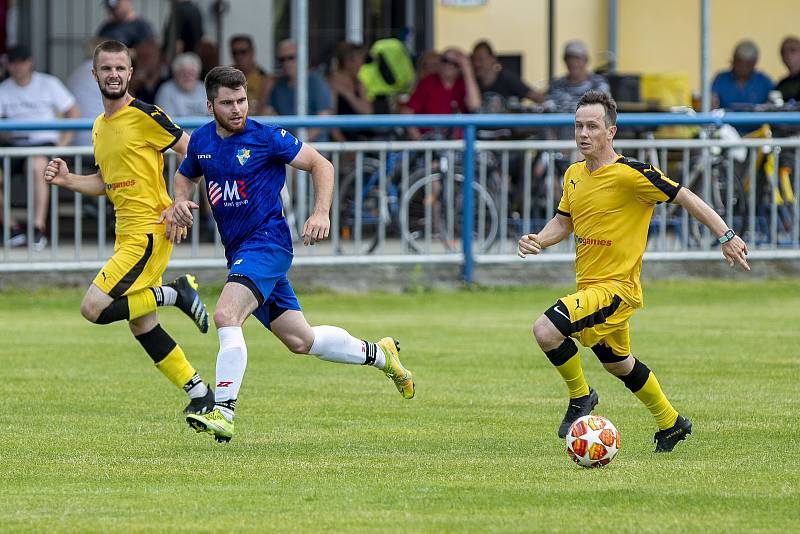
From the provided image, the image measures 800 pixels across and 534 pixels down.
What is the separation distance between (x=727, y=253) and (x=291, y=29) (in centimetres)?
1490

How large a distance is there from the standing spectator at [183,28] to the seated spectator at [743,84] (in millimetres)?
5990

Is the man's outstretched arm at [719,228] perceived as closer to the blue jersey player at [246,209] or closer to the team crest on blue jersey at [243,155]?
the blue jersey player at [246,209]

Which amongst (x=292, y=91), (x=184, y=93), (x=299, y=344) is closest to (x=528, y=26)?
(x=292, y=91)

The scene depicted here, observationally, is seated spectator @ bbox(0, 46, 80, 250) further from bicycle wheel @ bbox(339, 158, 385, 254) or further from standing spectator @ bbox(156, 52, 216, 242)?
bicycle wheel @ bbox(339, 158, 385, 254)

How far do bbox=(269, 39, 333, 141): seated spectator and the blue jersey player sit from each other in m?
8.81

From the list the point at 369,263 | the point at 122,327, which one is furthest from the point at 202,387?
the point at 369,263

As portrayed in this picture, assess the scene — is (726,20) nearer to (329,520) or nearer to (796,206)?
(796,206)

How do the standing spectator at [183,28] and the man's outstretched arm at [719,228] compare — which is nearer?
the man's outstretched arm at [719,228]

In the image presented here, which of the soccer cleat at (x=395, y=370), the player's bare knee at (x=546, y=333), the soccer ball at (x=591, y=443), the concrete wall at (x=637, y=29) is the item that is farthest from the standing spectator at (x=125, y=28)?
the soccer ball at (x=591, y=443)

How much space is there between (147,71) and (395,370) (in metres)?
9.20

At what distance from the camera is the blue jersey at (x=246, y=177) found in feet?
25.9

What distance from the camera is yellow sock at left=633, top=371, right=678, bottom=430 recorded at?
25.0 ft

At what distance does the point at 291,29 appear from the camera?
21.7m

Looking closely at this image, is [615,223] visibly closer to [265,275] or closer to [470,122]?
[265,275]
